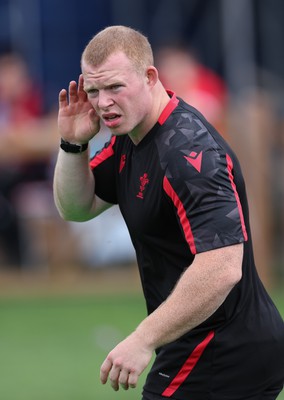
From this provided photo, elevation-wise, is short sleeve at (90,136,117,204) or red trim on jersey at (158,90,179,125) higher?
red trim on jersey at (158,90,179,125)

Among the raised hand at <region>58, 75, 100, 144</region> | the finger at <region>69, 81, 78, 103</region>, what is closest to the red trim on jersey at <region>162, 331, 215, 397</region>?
the raised hand at <region>58, 75, 100, 144</region>

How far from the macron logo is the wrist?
0.80m

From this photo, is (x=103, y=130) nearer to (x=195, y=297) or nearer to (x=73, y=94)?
(x=73, y=94)

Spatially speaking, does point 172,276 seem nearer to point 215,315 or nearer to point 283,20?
point 215,315

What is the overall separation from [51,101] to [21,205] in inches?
71.1

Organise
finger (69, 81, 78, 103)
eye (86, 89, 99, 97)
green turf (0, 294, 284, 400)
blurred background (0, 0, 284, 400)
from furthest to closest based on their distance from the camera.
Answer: blurred background (0, 0, 284, 400) < green turf (0, 294, 284, 400) < finger (69, 81, 78, 103) < eye (86, 89, 99, 97)

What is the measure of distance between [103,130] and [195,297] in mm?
6933

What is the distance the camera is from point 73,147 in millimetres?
4816

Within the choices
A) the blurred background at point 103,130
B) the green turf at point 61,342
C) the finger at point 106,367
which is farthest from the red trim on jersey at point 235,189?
the blurred background at point 103,130

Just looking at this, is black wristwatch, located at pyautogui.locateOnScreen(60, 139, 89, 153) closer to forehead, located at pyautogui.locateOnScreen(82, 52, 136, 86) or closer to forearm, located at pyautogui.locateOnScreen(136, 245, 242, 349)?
forehead, located at pyautogui.locateOnScreen(82, 52, 136, 86)

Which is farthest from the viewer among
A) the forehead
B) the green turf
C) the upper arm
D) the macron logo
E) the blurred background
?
the blurred background

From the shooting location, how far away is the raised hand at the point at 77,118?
478 centimetres

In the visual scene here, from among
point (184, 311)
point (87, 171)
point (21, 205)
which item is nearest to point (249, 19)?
point (21, 205)

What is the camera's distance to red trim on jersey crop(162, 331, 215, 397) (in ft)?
14.3
